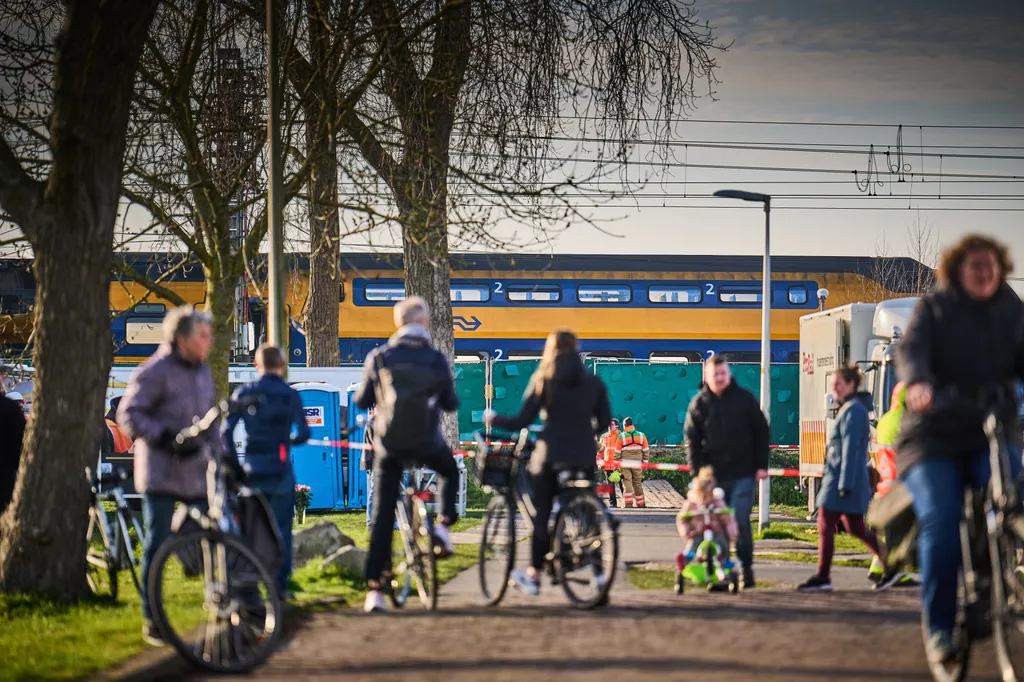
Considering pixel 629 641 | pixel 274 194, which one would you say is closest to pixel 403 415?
pixel 629 641

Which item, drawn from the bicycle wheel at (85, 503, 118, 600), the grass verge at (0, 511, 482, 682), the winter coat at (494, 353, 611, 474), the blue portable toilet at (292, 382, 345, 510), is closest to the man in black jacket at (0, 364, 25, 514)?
the bicycle wheel at (85, 503, 118, 600)

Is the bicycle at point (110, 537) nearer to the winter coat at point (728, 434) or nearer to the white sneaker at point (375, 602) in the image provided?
the white sneaker at point (375, 602)

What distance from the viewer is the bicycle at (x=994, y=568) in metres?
5.75

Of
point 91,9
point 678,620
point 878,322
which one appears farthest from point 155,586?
point 878,322

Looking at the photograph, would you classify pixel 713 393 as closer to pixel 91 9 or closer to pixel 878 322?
pixel 91 9

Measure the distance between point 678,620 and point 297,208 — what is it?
416 inches

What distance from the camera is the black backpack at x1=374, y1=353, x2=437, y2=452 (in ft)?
28.2

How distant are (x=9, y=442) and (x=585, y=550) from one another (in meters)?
4.20

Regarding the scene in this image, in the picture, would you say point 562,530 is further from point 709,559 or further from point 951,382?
point 951,382

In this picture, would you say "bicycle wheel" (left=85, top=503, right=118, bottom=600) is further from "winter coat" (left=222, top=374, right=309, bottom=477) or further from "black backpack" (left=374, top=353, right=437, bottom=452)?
"black backpack" (left=374, top=353, right=437, bottom=452)

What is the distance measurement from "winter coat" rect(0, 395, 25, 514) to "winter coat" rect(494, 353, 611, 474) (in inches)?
140

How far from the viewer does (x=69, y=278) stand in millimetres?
9289

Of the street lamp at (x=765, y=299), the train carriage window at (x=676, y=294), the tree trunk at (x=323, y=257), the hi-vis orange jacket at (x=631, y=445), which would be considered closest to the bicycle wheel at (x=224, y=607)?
the tree trunk at (x=323, y=257)

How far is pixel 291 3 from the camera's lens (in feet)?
50.8
